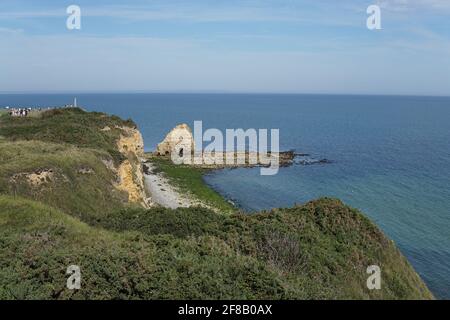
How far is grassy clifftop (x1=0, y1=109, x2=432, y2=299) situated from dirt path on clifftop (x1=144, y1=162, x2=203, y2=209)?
72.1ft

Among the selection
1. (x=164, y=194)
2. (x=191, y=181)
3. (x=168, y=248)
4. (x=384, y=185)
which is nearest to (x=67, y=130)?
(x=164, y=194)

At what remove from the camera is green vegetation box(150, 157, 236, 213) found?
2321 inches

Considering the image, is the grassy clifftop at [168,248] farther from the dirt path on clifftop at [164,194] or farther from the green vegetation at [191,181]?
the green vegetation at [191,181]

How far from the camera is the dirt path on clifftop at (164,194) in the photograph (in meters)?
55.7

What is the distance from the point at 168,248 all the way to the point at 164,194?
1790 inches

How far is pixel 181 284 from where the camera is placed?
12641 millimetres

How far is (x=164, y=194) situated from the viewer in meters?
60.6

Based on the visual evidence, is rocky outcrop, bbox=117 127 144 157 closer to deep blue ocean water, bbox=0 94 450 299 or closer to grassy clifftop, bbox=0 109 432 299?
deep blue ocean water, bbox=0 94 450 299

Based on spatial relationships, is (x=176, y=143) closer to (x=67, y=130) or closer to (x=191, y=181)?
(x=191, y=181)

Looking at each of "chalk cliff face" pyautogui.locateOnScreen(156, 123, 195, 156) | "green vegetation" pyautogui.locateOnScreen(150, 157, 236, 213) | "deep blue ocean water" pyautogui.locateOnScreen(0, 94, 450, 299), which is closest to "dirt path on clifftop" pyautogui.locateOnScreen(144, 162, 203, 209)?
"green vegetation" pyautogui.locateOnScreen(150, 157, 236, 213)

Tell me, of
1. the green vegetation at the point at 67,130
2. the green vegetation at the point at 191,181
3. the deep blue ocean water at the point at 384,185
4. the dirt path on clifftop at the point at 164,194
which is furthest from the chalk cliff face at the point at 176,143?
the green vegetation at the point at 67,130

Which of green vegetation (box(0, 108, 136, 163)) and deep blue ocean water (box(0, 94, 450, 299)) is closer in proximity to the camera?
deep blue ocean water (box(0, 94, 450, 299))
